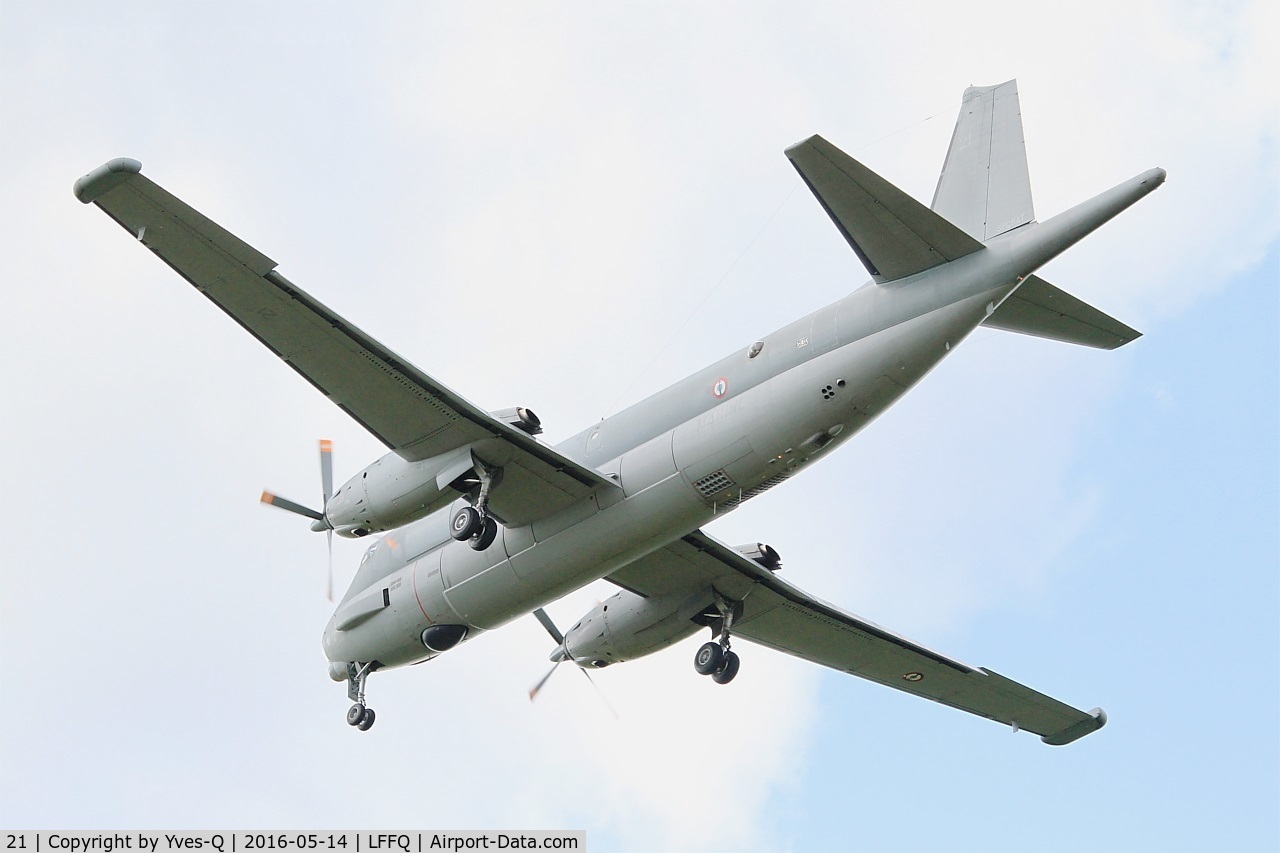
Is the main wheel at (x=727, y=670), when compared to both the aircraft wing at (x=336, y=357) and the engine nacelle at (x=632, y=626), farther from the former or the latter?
the aircraft wing at (x=336, y=357)

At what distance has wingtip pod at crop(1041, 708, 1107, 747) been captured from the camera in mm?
32469

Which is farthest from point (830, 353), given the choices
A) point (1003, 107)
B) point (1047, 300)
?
point (1003, 107)

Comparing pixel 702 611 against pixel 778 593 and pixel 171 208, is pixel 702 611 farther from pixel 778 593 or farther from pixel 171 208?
pixel 171 208

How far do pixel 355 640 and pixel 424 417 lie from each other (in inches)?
269

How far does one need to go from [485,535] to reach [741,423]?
449 cm

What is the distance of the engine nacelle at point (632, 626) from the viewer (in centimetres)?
2924

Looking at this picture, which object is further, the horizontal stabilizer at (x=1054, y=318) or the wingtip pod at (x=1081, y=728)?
the wingtip pod at (x=1081, y=728)

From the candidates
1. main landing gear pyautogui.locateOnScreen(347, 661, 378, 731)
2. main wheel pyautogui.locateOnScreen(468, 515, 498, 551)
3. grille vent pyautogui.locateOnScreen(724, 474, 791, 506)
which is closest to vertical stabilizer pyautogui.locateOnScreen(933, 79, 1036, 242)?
grille vent pyautogui.locateOnScreen(724, 474, 791, 506)

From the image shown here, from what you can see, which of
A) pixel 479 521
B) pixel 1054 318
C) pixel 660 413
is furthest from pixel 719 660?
pixel 1054 318

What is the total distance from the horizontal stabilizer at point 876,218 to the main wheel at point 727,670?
8503mm

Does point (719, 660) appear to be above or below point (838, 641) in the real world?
below

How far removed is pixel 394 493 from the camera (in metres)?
25.0

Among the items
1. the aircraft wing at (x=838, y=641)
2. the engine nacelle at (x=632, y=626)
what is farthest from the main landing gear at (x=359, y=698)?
the aircraft wing at (x=838, y=641)

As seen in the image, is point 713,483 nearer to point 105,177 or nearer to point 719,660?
point 719,660
